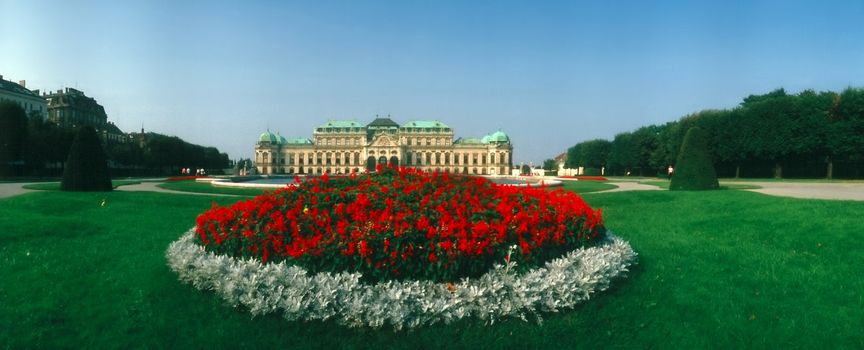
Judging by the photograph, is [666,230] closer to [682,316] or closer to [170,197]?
[682,316]

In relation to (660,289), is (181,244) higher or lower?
higher

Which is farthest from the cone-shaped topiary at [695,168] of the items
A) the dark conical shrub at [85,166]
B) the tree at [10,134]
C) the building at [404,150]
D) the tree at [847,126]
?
the building at [404,150]

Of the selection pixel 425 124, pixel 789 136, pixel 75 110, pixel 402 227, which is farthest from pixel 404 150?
pixel 402 227

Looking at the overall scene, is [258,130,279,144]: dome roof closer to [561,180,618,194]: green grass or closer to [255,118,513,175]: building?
[255,118,513,175]: building

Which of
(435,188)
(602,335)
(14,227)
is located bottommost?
(602,335)

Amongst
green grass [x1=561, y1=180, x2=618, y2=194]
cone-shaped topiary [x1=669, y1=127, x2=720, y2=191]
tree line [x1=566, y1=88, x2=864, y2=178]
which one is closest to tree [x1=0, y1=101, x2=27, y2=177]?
green grass [x1=561, y1=180, x2=618, y2=194]

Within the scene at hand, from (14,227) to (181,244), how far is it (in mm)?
5365

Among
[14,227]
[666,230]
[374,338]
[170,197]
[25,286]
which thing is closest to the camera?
[374,338]

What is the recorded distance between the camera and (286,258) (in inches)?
293

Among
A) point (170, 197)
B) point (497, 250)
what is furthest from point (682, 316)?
point (170, 197)

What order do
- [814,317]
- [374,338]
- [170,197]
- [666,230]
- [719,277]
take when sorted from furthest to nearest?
[170,197]
[666,230]
[719,277]
[814,317]
[374,338]

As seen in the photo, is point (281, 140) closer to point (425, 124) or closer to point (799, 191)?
point (425, 124)

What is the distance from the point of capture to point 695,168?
24.6 m

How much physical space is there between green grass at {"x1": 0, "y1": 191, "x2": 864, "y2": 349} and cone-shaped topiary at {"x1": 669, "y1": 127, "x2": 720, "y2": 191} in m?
13.1
